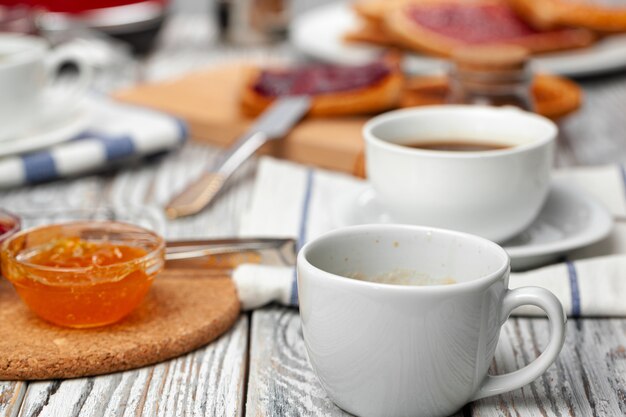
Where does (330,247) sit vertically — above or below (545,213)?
above

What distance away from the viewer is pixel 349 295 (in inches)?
32.1

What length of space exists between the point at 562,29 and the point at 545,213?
117cm

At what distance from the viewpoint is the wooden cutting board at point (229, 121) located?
5.73 ft

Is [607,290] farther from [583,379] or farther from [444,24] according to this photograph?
[444,24]

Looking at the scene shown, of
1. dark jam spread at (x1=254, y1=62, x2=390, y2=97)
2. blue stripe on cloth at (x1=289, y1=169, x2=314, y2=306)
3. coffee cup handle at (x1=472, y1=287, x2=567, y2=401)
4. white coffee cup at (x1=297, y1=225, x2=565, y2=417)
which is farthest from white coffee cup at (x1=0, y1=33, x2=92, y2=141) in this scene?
coffee cup handle at (x1=472, y1=287, x2=567, y2=401)

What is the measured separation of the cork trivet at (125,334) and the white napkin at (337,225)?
53mm

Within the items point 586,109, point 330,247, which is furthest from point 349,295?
point 586,109

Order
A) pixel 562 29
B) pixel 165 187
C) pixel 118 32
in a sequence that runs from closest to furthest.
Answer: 1. pixel 165 187
2. pixel 562 29
3. pixel 118 32

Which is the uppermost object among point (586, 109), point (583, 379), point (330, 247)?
point (330, 247)

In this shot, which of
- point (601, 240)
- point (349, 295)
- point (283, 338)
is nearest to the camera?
point (349, 295)

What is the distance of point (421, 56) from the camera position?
7.89 ft

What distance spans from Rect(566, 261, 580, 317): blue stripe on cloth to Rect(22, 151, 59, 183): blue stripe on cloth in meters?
0.91

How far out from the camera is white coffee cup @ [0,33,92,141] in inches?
63.7

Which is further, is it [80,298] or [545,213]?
[545,213]
